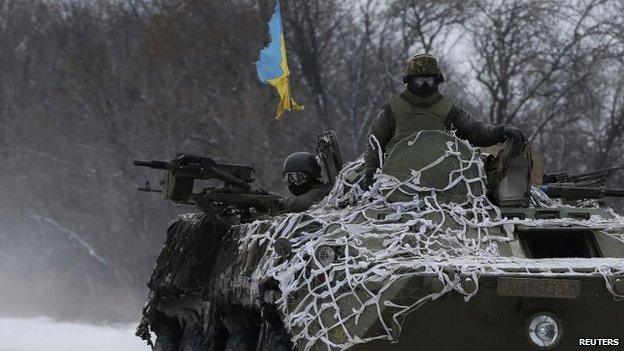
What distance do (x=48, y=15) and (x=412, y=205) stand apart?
109 ft

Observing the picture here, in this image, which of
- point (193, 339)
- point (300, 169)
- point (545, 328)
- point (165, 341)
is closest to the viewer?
point (545, 328)

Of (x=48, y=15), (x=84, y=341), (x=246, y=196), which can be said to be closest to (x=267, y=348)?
(x=246, y=196)

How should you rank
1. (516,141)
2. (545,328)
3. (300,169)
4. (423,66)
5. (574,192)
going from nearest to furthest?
(545,328) < (516,141) < (423,66) < (574,192) < (300,169)

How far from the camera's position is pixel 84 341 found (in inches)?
834

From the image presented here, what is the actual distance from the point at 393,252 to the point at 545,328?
993 mm

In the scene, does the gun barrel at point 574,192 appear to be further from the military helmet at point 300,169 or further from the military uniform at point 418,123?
the military helmet at point 300,169

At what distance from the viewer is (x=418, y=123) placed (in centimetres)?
1123

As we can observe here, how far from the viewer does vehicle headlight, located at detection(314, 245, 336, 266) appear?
956 cm

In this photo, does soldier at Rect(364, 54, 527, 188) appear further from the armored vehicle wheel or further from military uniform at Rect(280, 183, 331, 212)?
the armored vehicle wheel

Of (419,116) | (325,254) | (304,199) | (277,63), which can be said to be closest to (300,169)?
(304,199)

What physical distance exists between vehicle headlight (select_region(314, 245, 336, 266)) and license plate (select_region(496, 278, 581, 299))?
3.74ft

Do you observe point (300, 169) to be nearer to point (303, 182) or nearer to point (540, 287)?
point (303, 182)

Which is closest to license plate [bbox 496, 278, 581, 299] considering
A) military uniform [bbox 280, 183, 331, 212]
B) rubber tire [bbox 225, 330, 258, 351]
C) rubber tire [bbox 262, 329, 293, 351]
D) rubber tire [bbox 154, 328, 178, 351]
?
rubber tire [bbox 262, 329, 293, 351]

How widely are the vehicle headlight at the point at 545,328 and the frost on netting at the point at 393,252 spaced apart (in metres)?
0.31
